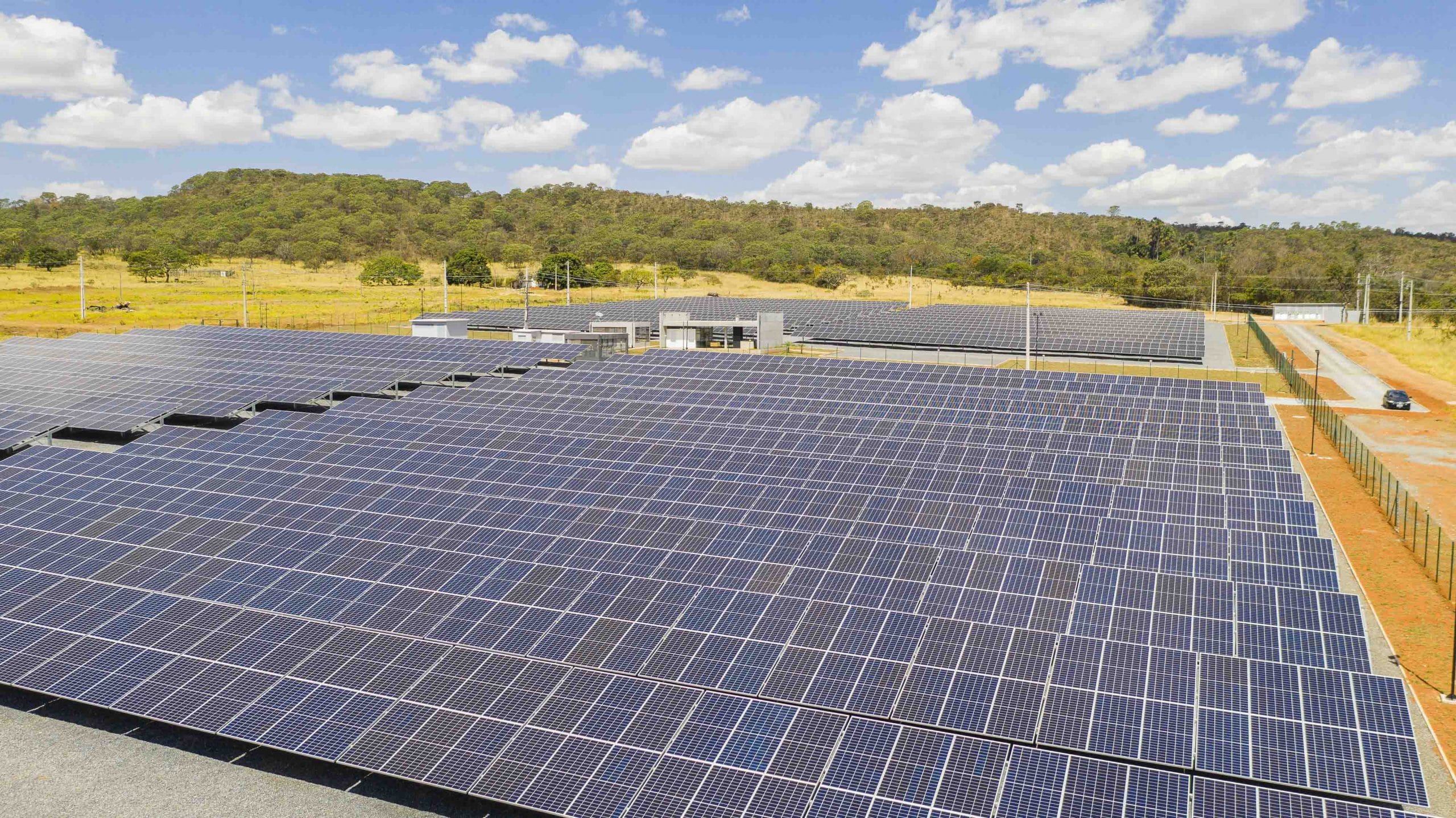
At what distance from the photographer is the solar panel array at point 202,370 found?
36.7 metres

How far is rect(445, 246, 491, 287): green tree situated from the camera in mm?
141500

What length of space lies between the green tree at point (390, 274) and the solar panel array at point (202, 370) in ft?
287

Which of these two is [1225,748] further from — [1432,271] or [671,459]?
[1432,271]

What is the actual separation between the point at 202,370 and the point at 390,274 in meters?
100

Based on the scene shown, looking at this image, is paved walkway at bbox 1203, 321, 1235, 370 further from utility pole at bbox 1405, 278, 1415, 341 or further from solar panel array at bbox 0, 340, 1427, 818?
solar panel array at bbox 0, 340, 1427, 818

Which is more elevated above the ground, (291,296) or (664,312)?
(291,296)

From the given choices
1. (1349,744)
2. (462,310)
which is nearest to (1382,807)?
(1349,744)

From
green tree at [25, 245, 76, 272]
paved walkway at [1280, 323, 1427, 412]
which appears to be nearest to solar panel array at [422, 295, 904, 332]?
paved walkway at [1280, 323, 1427, 412]

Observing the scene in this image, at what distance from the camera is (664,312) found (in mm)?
80625

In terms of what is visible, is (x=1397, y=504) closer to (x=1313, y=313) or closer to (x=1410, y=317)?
(x=1410, y=317)

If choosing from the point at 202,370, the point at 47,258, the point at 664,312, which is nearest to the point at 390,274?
the point at 47,258

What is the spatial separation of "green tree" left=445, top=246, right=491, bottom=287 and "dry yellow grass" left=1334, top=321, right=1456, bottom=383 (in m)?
116

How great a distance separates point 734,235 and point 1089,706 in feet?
606

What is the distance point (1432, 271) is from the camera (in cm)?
17600
